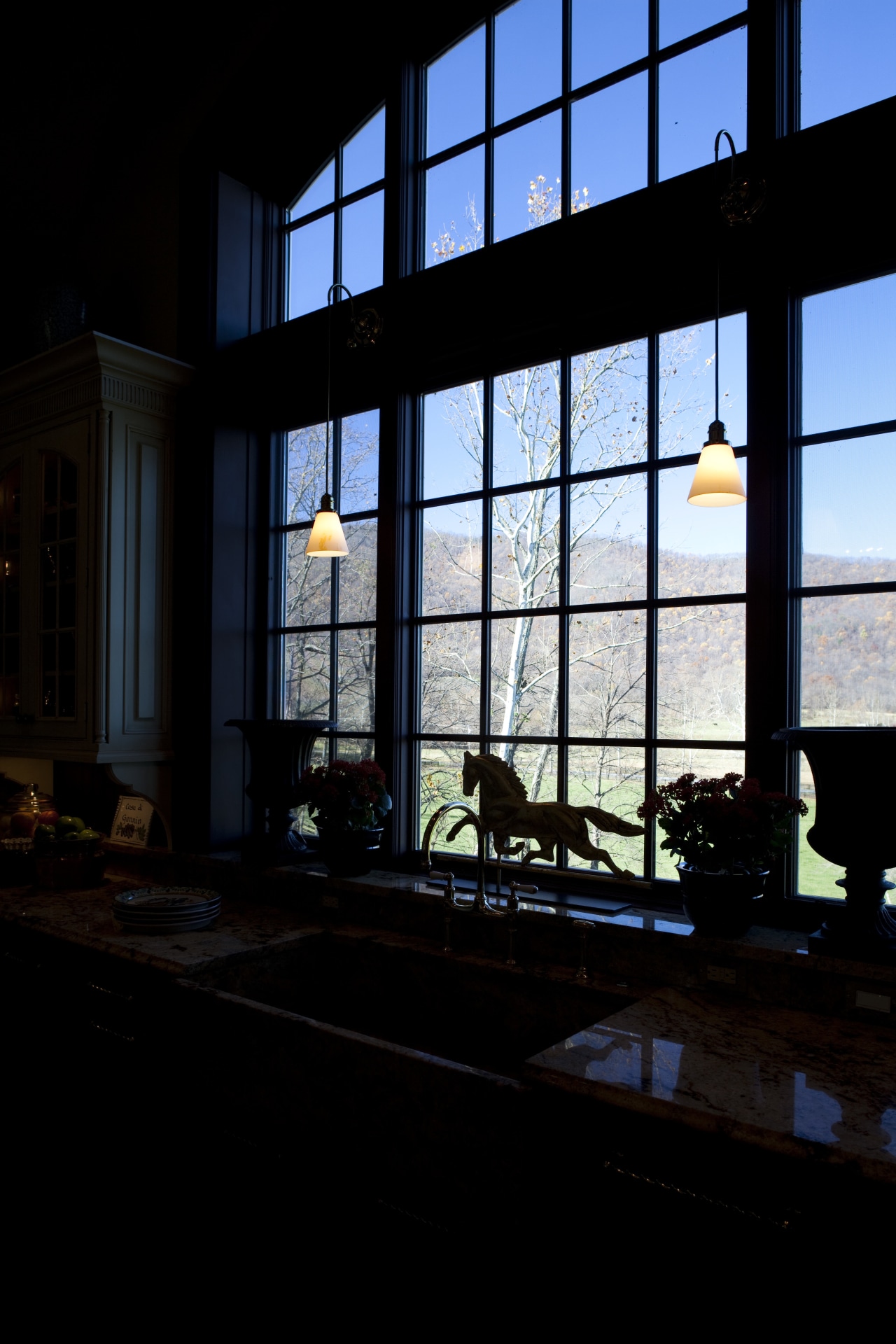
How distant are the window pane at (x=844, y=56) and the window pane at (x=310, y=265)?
1.65m

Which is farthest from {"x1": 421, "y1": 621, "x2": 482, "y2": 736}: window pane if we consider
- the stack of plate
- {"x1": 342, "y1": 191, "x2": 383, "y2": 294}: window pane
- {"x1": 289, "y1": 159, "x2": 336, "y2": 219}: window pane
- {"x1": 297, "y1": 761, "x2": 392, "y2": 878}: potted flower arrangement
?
{"x1": 289, "y1": 159, "x2": 336, "y2": 219}: window pane

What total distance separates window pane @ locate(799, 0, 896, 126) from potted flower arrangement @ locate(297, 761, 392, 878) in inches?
78.9

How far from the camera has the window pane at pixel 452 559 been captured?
2613 millimetres

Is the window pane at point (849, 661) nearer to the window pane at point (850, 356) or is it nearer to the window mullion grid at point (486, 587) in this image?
the window pane at point (850, 356)

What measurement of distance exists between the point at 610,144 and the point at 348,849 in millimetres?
2089

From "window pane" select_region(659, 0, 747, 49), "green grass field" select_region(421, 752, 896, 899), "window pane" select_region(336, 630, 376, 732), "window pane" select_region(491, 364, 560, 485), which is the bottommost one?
"green grass field" select_region(421, 752, 896, 899)

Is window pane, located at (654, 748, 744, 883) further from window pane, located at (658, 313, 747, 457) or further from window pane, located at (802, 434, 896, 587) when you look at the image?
window pane, located at (658, 313, 747, 457)

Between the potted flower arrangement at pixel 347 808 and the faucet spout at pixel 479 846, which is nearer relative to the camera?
the faucet spout at pixel 479 846

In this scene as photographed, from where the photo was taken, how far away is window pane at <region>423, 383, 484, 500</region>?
2635mm

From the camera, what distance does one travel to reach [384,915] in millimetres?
2484

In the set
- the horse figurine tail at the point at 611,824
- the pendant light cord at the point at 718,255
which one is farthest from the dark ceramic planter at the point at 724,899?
the pendant light cord at the point at 718,255

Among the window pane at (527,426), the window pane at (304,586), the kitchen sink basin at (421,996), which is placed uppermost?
the window pane at (527,426)

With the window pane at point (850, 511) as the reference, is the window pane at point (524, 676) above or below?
below

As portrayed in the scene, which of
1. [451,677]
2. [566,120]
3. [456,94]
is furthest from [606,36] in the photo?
[451,677]
